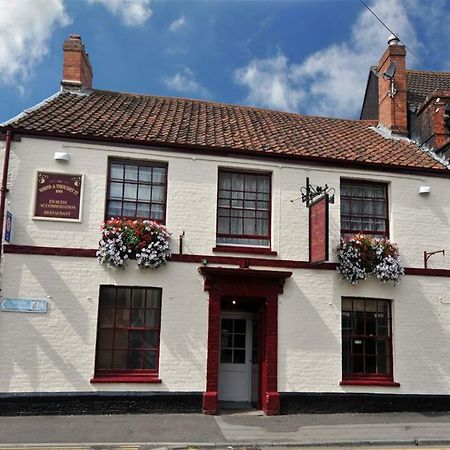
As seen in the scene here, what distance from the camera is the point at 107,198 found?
11453 millimetres

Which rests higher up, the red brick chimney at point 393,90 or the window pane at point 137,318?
the red brick chimney at point 393,90

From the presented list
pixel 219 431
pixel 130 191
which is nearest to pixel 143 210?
pixel 130 191

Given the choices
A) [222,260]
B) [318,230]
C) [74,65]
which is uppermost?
[74,65]

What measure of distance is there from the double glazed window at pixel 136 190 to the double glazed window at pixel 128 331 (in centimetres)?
175

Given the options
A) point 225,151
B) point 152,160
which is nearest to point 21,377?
point 152,160

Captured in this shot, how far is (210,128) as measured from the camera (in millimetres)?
13289

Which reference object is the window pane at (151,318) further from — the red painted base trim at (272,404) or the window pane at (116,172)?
the window pane at (116,172)

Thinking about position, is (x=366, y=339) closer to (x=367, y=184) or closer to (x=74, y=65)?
(x=367, y=184)

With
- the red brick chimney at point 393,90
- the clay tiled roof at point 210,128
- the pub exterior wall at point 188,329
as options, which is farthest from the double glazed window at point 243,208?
the red brick chimney at point 393,90

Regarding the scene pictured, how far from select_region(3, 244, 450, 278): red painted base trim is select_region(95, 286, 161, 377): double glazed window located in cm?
92

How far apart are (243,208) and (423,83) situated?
411 inches

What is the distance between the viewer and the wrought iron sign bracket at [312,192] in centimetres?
1130

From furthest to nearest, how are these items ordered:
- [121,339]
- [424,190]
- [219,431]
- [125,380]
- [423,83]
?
1. [423,83]
2. [424,190]
3. [121,339]
4. [125,380]
5. [219,431]

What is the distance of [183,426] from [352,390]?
409cm
